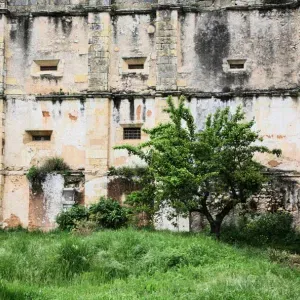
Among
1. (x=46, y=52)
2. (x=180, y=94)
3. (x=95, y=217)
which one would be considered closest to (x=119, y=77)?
(x=180, y=94)

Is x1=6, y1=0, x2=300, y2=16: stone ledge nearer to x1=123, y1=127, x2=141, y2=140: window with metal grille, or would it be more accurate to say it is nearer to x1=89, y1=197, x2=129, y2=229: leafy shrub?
x1=123, y1=127, x2=141, y2=140: window with metal grille

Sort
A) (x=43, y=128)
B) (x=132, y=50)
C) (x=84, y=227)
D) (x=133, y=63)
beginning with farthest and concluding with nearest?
1. (x=133, y=63)
2. (x=132, y=50)
3. (x=43, y=128)
4. (x=84, y=227)

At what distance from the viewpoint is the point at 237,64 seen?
21.0 meters

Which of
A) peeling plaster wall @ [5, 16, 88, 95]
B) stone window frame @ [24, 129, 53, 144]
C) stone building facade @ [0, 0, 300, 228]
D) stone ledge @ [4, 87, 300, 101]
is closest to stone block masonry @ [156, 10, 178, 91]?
stone building facade @ [0, 0, 300, 228]

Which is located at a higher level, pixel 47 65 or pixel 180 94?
pixel 47 65

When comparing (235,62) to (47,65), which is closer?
(235,62)

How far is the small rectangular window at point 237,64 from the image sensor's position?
20873mm

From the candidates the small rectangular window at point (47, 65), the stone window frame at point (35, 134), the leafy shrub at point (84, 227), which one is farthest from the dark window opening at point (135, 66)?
the leafy shrub at point (84, 227)

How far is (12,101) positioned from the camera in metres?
21.6

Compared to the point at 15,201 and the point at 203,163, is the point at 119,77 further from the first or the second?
the point at 203,163

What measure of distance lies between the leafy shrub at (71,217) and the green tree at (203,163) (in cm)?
366

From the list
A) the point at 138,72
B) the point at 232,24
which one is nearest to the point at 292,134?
the point at 232,24

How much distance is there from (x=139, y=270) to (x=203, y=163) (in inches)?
175

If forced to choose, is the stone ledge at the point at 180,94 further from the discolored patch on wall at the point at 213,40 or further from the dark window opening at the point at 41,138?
the dark window opening at the point at 41,138
